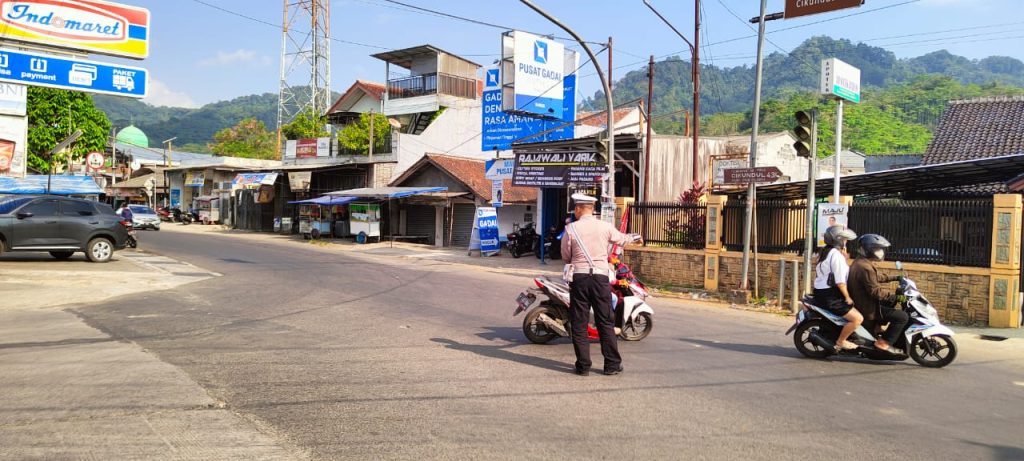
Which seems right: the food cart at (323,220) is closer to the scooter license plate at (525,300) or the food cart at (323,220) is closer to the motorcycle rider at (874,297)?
the scooter license plate at (525,300)

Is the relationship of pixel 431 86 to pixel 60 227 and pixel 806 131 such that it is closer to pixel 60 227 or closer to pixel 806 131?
pixel 60 227

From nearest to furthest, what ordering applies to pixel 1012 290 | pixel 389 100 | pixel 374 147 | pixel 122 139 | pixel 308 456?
pixel 308 456 → pixel 1012 290 → pixel 374 147 → pixel 389 100 → pixel 122 139

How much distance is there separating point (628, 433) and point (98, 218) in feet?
57.3

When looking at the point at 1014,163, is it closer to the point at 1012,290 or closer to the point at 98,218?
the point at 1012,290

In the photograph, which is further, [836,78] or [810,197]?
[810,197]

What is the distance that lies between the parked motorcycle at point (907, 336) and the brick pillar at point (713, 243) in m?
7.63

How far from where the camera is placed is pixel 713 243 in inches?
628

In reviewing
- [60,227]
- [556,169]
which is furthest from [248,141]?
[60,227]

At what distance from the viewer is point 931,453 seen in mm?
4844

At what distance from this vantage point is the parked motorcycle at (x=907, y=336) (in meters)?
7.71

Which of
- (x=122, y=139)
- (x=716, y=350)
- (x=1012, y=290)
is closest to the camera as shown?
(x=716, y=350)

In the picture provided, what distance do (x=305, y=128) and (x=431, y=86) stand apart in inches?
519

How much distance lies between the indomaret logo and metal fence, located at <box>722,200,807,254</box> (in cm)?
1478

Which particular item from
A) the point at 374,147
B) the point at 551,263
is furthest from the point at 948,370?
the point at 374,147
